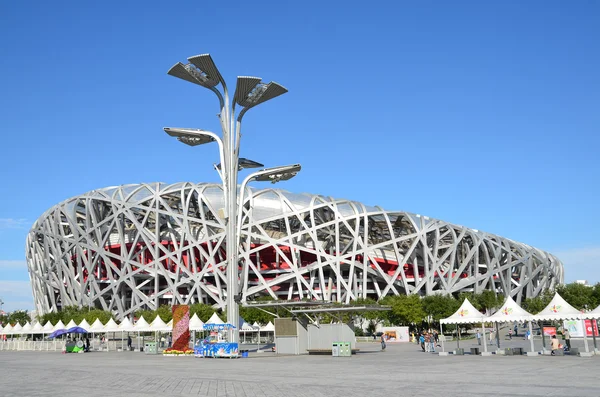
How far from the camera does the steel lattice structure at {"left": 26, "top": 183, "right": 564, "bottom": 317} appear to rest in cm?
6919

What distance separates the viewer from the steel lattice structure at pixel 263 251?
69188 mm

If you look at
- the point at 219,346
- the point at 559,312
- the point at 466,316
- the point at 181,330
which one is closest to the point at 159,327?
the point at 181,330

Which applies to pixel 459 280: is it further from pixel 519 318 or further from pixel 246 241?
pixel 519 318

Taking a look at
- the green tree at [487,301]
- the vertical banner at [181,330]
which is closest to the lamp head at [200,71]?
the vertical banner at [181,330]

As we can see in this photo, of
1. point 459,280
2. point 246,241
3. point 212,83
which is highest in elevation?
point 212,83

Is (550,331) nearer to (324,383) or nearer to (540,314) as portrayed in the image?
(540,314)

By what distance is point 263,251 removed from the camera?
74125 mm

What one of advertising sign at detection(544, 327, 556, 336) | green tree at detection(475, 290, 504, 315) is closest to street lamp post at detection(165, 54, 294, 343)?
advertising sign at detection(544, 327, 556, 336)

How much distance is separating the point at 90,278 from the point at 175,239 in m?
12.7

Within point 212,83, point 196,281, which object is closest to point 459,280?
point 196,281

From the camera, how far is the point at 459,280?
7262cm

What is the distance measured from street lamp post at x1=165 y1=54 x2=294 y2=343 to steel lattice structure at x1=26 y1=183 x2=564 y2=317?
31.0 metres

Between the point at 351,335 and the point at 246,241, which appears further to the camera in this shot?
the point at 246,241

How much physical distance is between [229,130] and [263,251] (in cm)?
3744
